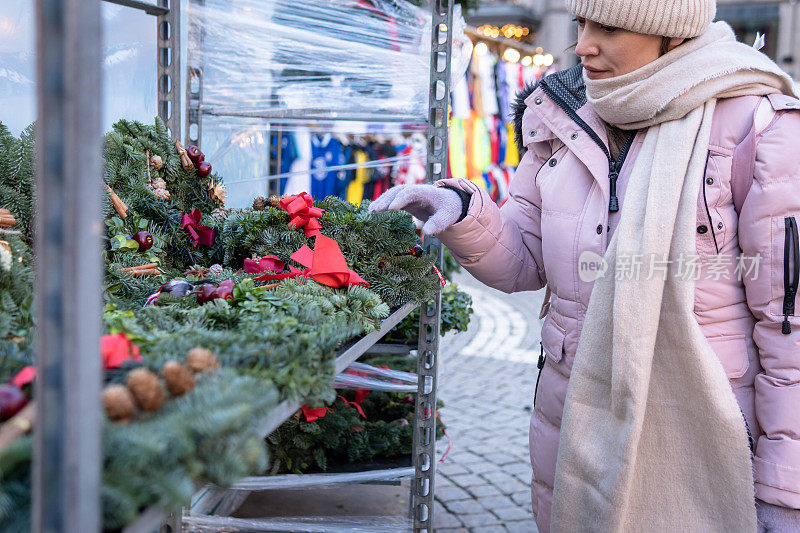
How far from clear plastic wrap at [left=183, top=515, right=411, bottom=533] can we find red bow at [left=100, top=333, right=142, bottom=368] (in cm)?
168

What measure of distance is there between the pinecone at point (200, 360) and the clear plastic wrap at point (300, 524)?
170 centimetres

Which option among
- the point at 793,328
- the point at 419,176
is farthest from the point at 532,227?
the point at 419,176

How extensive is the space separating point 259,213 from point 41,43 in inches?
53.4

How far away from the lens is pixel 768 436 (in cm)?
163

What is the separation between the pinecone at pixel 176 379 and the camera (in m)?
0.91

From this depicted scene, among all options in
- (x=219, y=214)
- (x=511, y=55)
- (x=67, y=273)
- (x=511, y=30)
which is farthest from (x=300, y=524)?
(x=511, y=30)

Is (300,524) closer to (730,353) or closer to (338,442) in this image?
(338,442)

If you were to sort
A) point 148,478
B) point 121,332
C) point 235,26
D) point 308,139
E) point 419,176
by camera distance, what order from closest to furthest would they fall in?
point 148,478
point 121,332
point 235,26
point 308,139
point 419,176

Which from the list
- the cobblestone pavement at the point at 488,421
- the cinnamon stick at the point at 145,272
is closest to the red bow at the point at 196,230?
the cinnamon stick at the point at 145,272

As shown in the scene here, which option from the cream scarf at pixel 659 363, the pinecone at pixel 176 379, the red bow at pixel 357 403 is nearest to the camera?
the pinecone at pixel 176 379

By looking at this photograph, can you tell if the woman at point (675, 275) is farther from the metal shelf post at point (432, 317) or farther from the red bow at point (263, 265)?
the metal shelf post at point (432, 317)

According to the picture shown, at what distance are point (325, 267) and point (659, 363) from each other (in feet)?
2.74

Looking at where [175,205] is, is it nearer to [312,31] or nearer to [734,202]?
[312,31]

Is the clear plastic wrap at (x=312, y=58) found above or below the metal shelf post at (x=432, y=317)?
above
